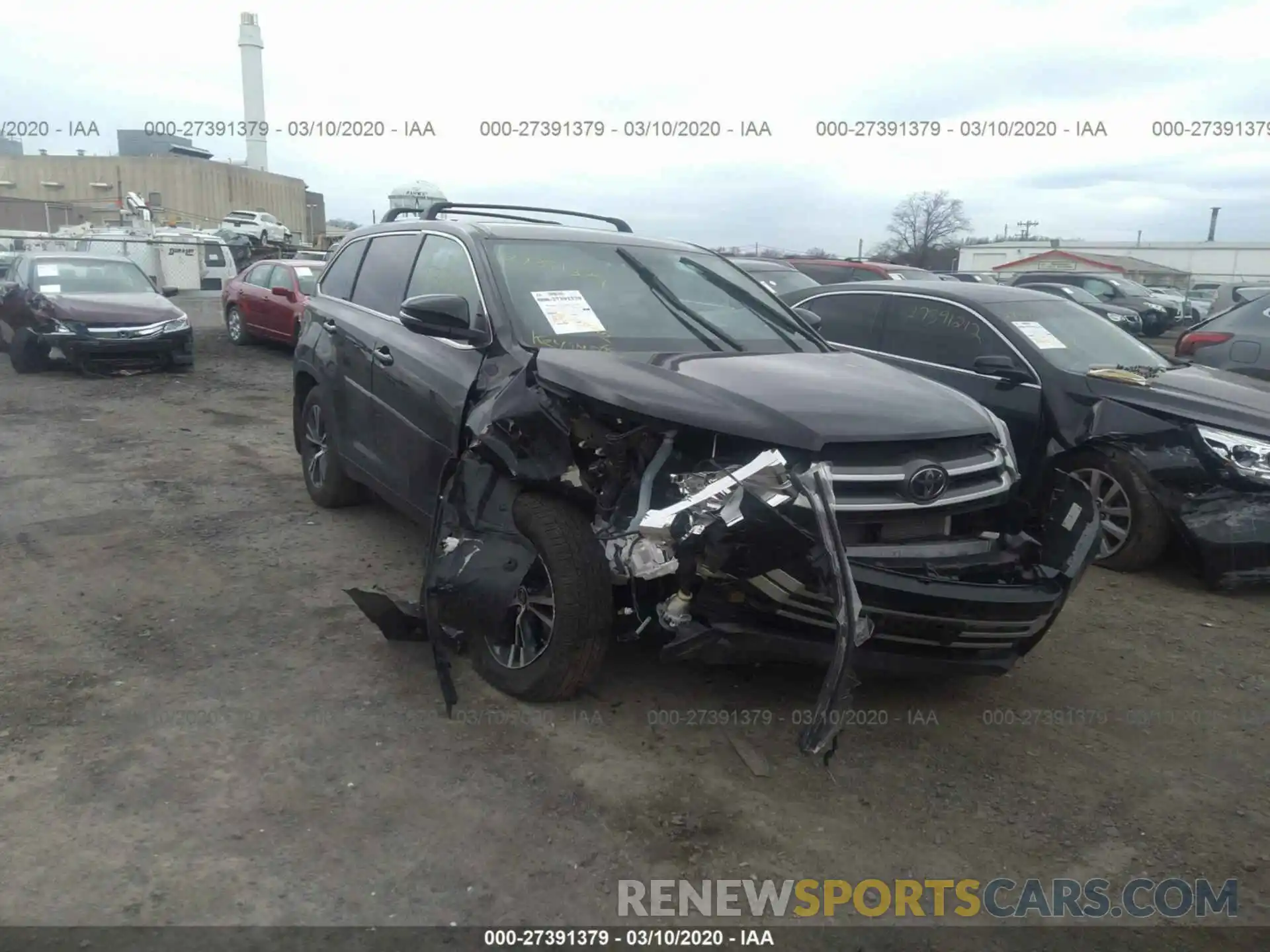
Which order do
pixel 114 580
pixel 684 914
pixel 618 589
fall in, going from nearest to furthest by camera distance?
pixel 684 914 < pixel 618 589 < pixel 114 580

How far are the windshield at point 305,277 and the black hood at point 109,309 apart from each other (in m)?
1.98

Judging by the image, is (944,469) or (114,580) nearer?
(944,469)

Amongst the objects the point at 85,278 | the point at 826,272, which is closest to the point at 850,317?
the point at 85,278

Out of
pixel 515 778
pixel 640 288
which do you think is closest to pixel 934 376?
pixel 640 288

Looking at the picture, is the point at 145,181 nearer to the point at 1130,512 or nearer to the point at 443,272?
the point at 443,272

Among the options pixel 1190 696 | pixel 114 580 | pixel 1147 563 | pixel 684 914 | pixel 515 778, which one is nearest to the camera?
pixel 684 914

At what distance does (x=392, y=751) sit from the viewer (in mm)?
3350

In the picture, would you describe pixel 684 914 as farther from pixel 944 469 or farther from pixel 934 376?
pixel 934 376

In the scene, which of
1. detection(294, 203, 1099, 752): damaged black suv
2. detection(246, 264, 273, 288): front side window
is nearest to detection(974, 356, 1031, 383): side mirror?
detection(294, 203, 1099, 752): damaged black suv

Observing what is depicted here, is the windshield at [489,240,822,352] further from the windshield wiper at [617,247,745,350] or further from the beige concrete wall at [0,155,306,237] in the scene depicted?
the beige concrete wall at [0,155,306,237]

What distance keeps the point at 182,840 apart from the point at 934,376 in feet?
16.7

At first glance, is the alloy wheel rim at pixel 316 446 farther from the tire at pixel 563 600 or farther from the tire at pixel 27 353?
the tire at pixel 27 353

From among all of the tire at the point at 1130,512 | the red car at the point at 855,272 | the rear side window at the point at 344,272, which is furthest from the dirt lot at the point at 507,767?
the red car at the point at 855,272

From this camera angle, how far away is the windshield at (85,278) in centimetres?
1172
